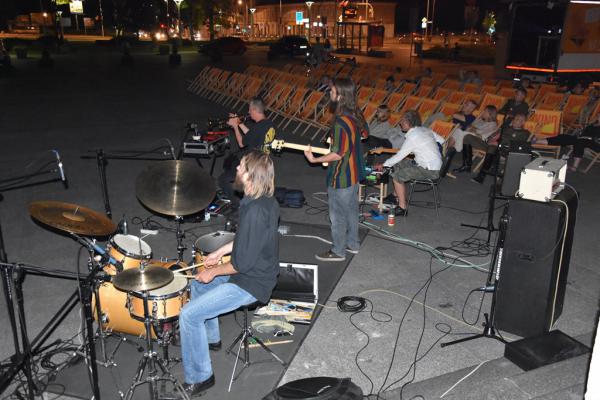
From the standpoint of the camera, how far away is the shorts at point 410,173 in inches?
320

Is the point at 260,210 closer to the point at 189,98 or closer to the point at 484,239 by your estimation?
the point at 484,239

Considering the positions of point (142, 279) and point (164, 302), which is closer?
point (142, 279)

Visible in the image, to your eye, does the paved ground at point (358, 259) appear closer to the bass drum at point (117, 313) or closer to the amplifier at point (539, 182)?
the bass drum at point (117, 313)

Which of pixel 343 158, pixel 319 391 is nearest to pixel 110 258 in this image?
pixel 319 391

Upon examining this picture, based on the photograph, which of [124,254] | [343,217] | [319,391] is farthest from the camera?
[343,217]

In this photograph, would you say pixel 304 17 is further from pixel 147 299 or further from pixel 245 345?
pixel 147 299

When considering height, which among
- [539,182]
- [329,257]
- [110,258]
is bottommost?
[329,257]

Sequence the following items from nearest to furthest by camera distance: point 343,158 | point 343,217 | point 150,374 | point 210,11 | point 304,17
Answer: point 150,374 → point 343,158 → point 343,217 → point 210,11 → point 304,17

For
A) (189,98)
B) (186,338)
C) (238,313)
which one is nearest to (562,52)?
(189,98)

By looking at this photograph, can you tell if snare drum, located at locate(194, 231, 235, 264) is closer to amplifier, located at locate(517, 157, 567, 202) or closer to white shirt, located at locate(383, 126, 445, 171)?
amplifier, located at locate(517, 157, 567, 202)

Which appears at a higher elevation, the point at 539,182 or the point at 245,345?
the point at 539,182

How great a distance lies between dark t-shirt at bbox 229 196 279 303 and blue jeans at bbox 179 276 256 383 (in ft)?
0.31

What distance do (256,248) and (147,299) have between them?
0.91m

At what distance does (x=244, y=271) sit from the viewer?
13.5 feet
